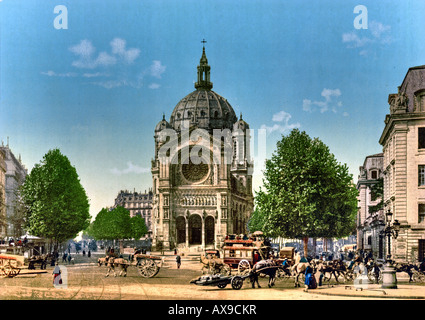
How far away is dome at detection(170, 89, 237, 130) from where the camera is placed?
13838 cm

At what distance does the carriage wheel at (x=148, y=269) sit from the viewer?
4428cm

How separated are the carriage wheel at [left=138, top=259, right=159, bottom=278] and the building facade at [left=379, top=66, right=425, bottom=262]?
18.9 m

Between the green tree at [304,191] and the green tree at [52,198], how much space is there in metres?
20.6

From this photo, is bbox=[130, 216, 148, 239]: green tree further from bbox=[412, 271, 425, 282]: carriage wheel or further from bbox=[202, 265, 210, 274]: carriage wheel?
bbox=[412, 271, 425, 282]: carriage wheel

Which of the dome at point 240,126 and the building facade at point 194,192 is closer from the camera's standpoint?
the building facade at point 194,192

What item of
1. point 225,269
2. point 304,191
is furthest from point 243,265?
point 304,191

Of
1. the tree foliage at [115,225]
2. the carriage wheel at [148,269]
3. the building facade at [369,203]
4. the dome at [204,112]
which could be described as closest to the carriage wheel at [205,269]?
the carriage wheel at [148,269]

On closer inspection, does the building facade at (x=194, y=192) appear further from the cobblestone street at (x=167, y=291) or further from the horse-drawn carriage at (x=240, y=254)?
the cobblestone street at (x=167, y=291)

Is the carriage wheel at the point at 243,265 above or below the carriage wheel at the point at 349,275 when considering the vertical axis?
above
